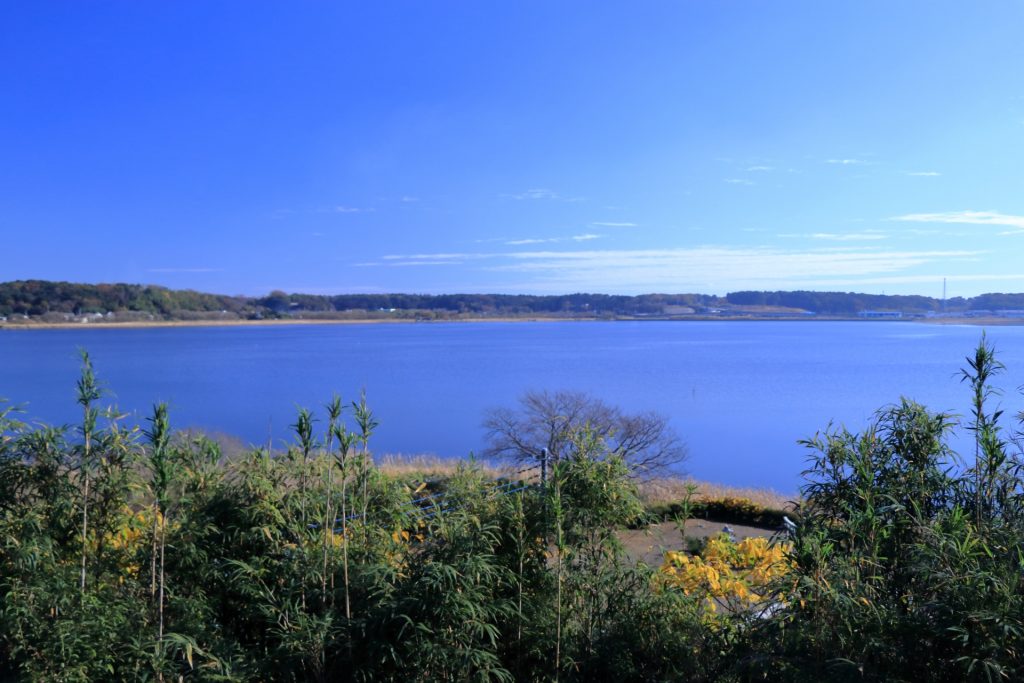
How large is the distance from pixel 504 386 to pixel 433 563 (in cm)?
4431

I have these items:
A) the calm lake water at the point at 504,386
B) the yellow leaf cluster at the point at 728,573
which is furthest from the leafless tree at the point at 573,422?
the yellow leaf cluster at the point at 728,573

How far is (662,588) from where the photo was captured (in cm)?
402

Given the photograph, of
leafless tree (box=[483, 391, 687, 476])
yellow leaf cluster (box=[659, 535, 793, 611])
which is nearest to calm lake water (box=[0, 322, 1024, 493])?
leafless tree (box=[483, 391, 687, 476])

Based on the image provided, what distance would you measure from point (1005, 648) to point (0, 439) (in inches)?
187

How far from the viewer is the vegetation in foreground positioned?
137 inches

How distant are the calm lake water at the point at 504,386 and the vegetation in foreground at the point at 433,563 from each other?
8530mm

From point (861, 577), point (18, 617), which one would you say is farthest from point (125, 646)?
point (861, 577)

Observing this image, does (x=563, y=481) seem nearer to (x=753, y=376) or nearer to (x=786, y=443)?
(x=786, y=443)

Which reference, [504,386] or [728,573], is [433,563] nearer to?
[728,573]

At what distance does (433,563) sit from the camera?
12.1 ft

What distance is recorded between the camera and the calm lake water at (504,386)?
100 feet

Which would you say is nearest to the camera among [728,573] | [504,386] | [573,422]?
[728,573]

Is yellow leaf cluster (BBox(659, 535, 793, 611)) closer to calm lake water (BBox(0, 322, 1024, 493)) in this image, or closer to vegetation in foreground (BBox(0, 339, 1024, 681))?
vegetation in foreground (BBox(0, 339, 1024, 681))

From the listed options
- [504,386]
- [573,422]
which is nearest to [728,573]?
[573,422]
